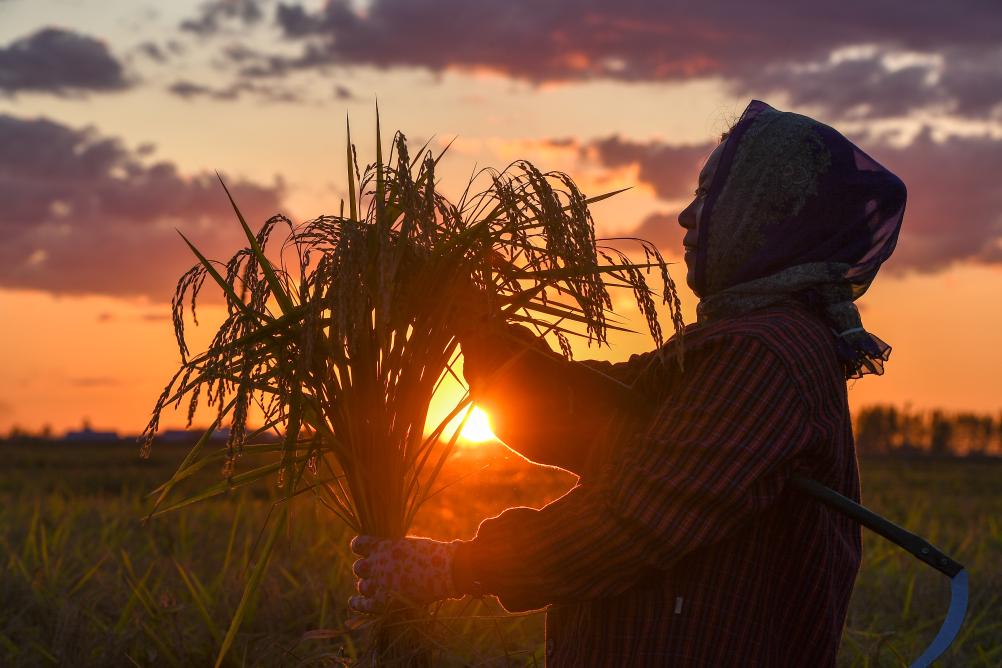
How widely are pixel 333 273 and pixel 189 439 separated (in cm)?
6813

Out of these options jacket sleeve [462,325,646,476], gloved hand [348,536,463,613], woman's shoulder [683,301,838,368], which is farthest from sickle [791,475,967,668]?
gloved hand [348,536,463,613]

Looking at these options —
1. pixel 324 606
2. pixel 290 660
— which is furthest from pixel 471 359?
pixel 324 606

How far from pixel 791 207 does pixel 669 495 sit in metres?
0.78

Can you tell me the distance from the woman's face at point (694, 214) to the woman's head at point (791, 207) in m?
0.02

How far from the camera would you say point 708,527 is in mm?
1957

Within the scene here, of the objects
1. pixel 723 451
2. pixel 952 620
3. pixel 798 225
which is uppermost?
pixel 798 225

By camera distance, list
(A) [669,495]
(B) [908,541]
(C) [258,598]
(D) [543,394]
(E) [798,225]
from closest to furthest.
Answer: (A) [669,495] → (B) [908,541] → (E) [798,225] → (D) [543,394] → (C) [258,598]

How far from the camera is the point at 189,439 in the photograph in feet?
219

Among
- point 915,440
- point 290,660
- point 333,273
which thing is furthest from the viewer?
point 915,440

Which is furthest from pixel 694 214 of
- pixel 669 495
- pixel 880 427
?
pixel 880 427

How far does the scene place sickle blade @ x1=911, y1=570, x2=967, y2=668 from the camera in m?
2.16

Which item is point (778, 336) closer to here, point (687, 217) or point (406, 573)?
point (687, 217)

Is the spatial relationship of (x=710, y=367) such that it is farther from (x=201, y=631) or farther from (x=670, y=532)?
(x=201, y=631)

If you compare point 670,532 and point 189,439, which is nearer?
point 670,532
